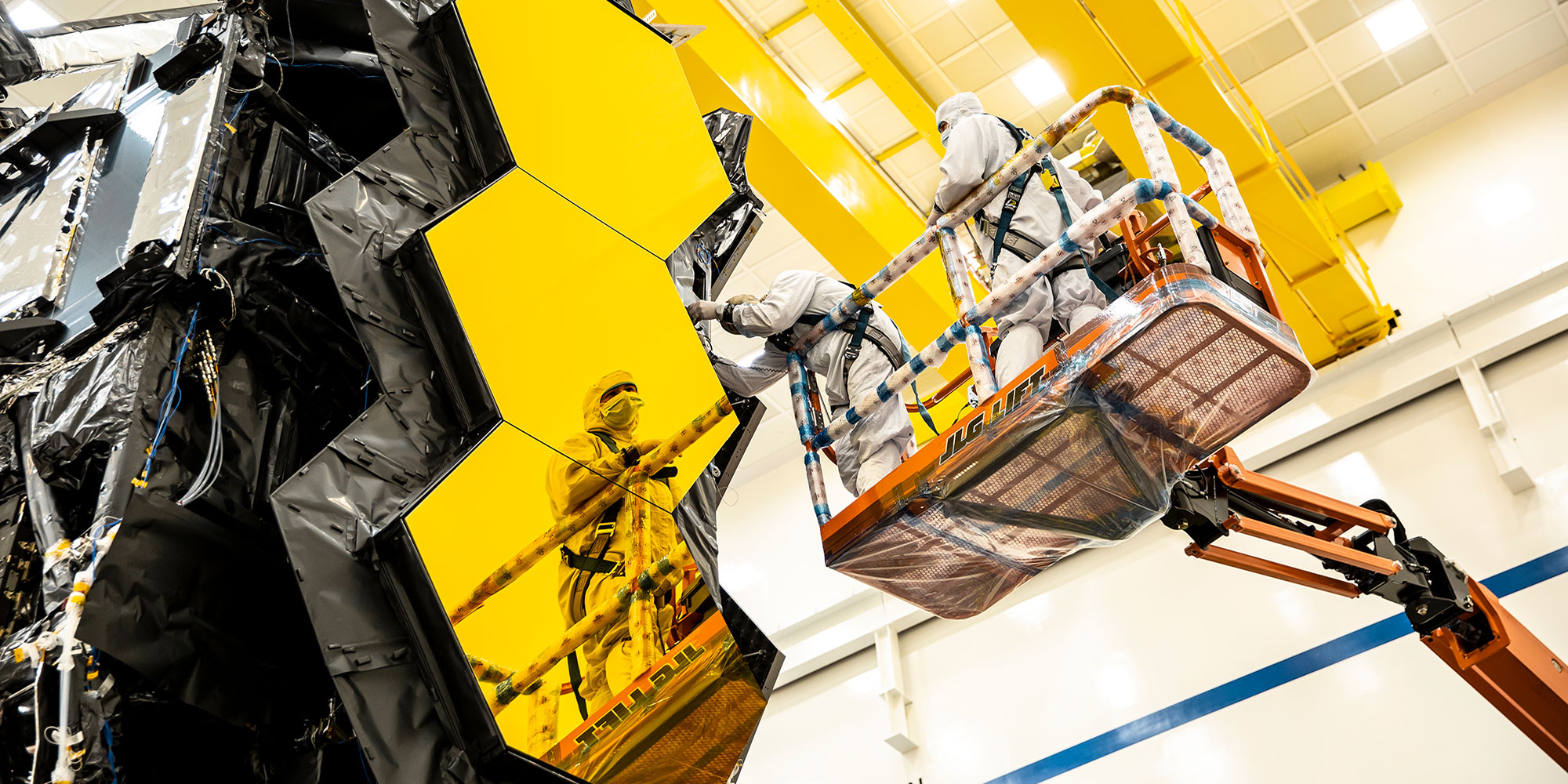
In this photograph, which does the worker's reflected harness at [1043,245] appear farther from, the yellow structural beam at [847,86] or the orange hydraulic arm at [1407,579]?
the yellow structural beam at [847,86]

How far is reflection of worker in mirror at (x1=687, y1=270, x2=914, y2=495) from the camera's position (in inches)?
222

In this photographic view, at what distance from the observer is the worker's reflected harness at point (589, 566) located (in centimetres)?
387

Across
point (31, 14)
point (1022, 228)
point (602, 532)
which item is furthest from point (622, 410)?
point (31, 14)

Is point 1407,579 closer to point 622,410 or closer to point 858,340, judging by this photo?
point 858,340

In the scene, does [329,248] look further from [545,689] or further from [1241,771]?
[1241,771]

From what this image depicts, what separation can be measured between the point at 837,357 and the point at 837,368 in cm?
Answer: 6

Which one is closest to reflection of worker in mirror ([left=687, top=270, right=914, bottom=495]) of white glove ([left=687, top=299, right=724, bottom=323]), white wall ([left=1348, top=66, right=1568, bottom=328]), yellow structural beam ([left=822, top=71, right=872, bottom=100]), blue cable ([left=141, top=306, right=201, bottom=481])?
white glove ([left=687, top=299, right=724, bottom=323])

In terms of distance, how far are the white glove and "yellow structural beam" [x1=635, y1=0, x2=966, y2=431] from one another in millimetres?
3736

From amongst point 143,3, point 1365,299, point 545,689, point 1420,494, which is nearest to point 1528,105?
point 1365,299

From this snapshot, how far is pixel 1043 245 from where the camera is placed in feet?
17.3

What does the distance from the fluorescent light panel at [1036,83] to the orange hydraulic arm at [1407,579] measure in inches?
228

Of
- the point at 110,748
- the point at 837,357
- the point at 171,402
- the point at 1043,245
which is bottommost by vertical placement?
the point at 1043,245

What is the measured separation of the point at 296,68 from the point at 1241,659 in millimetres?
7960

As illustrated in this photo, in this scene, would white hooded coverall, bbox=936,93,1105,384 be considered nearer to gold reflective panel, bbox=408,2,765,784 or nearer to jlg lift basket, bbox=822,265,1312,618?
jlg lift basket, bbox=822,265,1312,618
